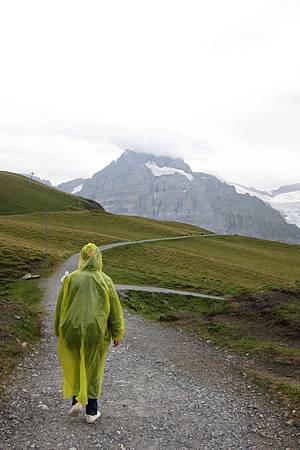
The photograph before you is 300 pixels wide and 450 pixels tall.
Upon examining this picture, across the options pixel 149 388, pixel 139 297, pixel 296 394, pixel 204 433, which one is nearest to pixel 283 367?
pixel 296 394

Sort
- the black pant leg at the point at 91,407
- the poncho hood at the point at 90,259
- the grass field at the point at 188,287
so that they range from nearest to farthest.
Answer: the black pant leg at the point at 91,407
the poncho hood at the point at 90,259
the grass field at the point at 188,287

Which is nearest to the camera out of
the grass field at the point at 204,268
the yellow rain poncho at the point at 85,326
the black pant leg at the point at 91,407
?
the yellow rain poncho at the point at 85,326

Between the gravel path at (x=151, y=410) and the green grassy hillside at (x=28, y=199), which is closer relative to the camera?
the gravel path at (x=151, y=410)

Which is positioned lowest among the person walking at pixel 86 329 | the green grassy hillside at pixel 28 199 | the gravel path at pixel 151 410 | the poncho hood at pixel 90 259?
the gravel path at pixel 151 410

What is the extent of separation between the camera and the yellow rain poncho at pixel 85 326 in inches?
304

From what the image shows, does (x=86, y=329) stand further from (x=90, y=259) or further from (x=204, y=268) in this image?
(x=204, y=268)

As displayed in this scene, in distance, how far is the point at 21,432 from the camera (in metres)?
7.53

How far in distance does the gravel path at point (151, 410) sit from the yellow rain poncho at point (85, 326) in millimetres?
777

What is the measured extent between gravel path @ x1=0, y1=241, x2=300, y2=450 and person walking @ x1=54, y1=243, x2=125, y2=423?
2.11 feet

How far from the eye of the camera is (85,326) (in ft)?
25.2

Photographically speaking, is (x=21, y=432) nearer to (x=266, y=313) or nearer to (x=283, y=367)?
(x=283, y=367)

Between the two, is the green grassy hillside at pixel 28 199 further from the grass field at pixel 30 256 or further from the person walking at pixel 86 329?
the person walking at pixel 86 329

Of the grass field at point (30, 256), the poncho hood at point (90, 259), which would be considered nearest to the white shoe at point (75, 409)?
the poncho hood at point (90, 259)

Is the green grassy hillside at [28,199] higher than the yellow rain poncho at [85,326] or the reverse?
higher
